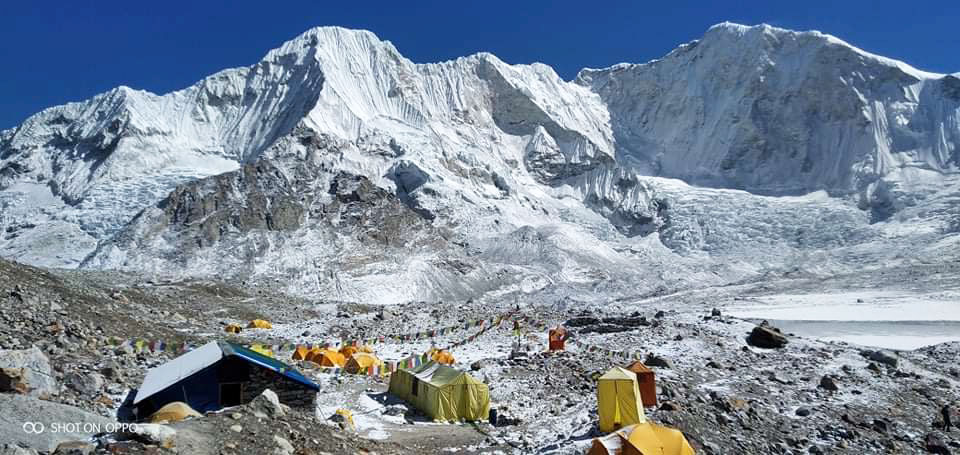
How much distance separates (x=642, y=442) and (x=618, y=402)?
103 inches

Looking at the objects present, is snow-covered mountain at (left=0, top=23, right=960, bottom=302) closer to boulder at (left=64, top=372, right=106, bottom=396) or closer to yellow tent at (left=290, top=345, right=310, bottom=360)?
yellow tent at (left=290, top=345, right=310, bottom=360)

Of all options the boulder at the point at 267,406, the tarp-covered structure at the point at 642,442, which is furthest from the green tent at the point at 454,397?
the boulder at the point at 267,406

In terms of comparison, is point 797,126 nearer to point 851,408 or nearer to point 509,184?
point 509,184

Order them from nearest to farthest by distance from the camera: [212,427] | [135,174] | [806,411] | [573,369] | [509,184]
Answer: [212,427] → [806,411] → [573,369] → [135,174] → [509,184]

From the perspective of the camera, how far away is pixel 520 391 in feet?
89.6

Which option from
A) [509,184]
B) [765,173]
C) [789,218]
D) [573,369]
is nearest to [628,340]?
[573,369]

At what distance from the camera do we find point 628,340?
3950 centimetres

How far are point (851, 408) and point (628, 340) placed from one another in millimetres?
14661

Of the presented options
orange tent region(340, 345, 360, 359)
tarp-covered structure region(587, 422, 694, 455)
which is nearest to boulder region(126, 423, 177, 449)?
tarp-covered structure region(587, 422, 694, 455)

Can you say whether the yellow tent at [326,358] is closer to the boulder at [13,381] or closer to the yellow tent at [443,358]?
the yellow tent at [443,358]

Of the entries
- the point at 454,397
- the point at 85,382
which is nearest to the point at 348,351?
the point at 454,397

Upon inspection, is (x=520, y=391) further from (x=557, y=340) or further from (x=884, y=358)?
(x=884, y=358)

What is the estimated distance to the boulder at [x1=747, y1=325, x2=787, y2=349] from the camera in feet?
126

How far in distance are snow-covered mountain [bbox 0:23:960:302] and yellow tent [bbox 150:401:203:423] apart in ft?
252
